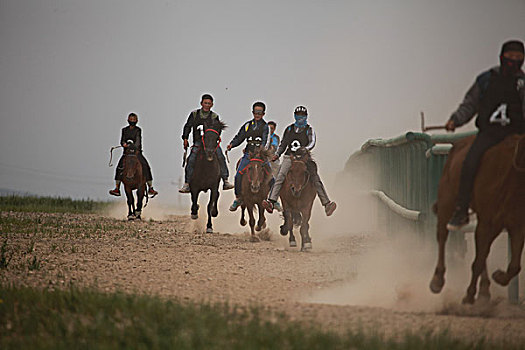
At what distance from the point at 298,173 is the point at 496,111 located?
6.54 m

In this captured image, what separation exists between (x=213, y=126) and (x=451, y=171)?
10.1m

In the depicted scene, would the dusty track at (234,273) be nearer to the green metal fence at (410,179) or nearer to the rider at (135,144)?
the green metal fence at (410,179)

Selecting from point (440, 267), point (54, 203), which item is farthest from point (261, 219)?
point (54, 203)

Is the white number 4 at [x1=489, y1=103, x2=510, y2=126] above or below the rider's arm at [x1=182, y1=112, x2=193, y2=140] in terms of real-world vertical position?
below

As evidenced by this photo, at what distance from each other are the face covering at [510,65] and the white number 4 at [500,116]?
30 centimetres

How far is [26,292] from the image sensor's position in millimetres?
6336

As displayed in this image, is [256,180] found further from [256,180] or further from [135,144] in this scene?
[135,144]

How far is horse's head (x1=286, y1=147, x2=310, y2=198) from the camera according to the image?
40.6ft

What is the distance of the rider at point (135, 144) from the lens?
19216 mm

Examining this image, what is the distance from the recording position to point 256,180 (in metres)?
14.3

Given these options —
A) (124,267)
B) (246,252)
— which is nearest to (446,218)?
(124,267)

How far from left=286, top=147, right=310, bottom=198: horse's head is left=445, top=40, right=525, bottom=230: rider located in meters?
6.38

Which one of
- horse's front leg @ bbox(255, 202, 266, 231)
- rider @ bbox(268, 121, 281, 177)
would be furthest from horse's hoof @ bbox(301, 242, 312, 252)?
horse's front leg @ bbox(255, 202, 266, 231)

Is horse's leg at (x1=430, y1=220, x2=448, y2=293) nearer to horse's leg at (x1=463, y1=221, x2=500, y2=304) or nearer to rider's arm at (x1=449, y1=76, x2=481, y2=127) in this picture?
horse's leg at (x1=463, y1=221, x2=500, y2=304)
